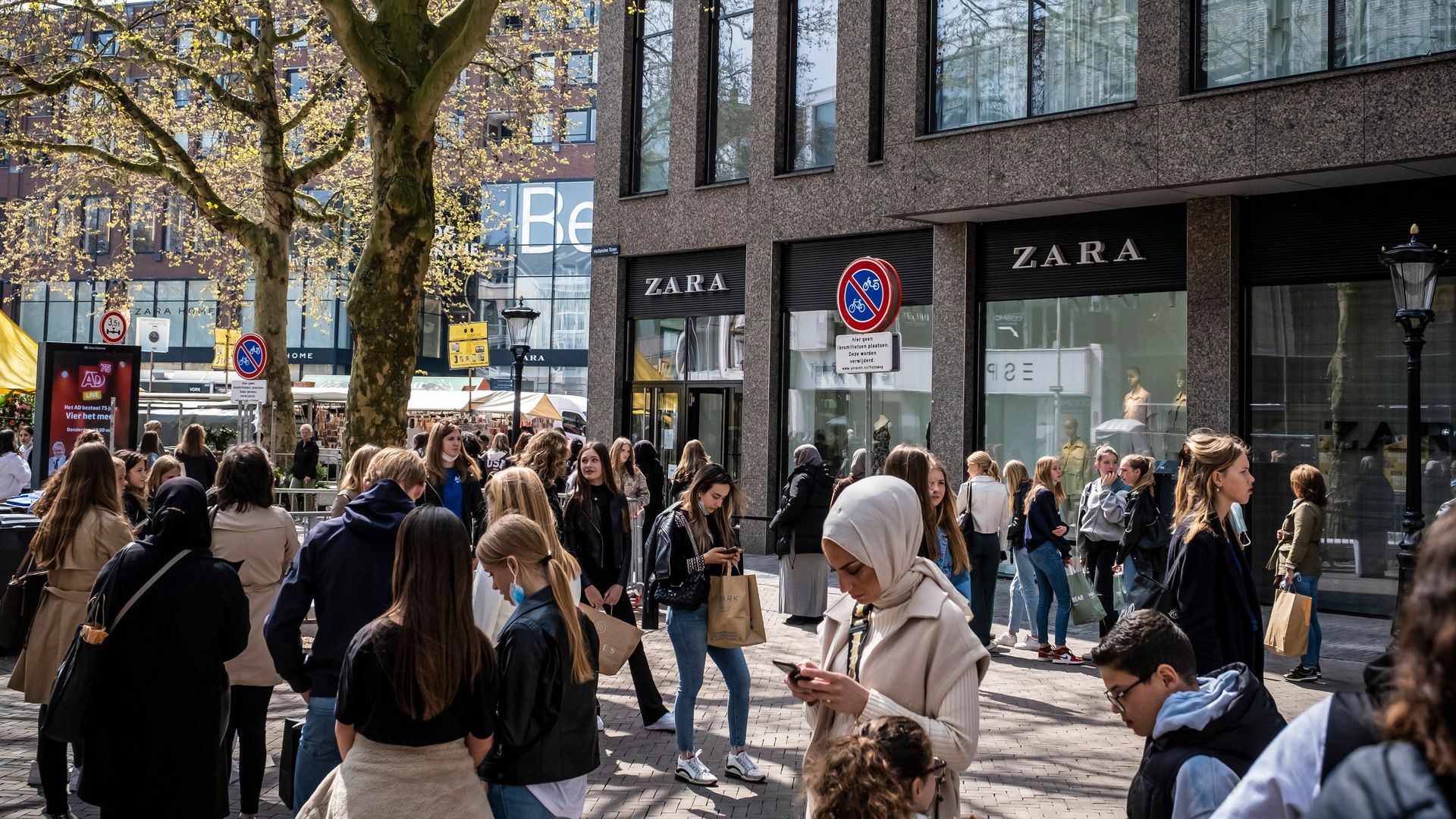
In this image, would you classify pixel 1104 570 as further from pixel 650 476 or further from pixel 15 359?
pixel 15 359

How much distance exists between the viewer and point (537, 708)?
3979 millimetres

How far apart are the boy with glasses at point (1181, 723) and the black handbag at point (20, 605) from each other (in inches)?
218

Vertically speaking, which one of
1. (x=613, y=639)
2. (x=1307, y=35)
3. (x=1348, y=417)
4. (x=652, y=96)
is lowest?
(x=613, y=639)

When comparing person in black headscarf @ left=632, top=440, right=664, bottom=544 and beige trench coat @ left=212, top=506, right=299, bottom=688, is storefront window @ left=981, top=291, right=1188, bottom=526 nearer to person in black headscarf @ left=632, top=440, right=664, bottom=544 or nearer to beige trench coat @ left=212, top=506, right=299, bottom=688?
person in black headscarf @ left=632, top=440, right=664, bottom=544

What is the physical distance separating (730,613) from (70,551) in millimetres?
3475

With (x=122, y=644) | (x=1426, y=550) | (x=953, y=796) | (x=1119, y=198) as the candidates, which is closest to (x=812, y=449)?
(x=1119, y=198)

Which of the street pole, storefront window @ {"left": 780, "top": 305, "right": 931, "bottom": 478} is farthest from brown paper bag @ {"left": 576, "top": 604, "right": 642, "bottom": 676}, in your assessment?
storefront window @ {"left": 780, "top": 305, "right": 931, "bottom": 478}

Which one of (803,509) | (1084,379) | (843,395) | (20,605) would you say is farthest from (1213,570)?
(843,395)

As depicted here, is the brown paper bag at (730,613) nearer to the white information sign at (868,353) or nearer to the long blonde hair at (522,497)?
the long blonde hair at (522,497)

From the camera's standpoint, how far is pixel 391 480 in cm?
545

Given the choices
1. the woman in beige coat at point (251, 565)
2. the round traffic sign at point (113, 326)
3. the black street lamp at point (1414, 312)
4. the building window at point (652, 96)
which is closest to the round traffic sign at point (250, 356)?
the round traffic sign at point (113, 326)

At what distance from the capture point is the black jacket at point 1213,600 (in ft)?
16.8

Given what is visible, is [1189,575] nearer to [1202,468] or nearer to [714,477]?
Answer: [1202,468]

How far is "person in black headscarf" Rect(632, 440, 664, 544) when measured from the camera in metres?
12.9
